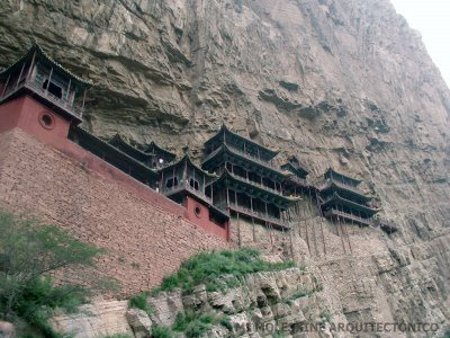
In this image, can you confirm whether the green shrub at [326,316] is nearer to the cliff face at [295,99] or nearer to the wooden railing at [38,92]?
the cliff face at [295,99]

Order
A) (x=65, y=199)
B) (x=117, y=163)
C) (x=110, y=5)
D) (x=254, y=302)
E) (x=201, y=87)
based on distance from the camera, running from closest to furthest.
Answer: (x=65, y=199) < (x=254, y=302) < (x=117, y=163) < (x=110, y=5) < (x=201, y=87)

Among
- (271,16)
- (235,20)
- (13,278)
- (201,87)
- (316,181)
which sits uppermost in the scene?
(271,16)

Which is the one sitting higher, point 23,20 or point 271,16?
point 271,16

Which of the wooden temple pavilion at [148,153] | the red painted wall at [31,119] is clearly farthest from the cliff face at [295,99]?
the red painted wall at [31,119]

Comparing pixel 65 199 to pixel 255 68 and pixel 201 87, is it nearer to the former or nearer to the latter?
pixel 201 87

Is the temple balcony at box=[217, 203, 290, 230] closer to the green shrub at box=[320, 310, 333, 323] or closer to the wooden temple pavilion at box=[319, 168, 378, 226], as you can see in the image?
the wooden temple pavilion at box=[319, 168, 378, 226]

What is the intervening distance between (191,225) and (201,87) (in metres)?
13.8

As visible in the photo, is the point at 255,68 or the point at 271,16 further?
the point at 271,16

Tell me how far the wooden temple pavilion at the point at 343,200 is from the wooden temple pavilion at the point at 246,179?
4.86 metres

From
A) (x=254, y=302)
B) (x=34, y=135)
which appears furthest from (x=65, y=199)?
(x=254, y=302)

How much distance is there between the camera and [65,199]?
17.1 meters

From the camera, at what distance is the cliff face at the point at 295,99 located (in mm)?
27344

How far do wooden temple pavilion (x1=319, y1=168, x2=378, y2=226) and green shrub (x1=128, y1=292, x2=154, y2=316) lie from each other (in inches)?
887

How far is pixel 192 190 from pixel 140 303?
9.63 meters
